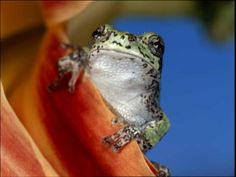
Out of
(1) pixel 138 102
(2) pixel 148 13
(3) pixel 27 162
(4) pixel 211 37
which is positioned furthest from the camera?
(4) pixel 211 37

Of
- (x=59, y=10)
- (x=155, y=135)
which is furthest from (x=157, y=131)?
(x=59, y=10)

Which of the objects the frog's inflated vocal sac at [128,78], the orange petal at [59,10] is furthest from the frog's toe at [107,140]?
the orange petal at [59,10]

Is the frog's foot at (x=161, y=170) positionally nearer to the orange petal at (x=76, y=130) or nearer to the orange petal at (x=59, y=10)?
the orange petal at (x=76, y=130)

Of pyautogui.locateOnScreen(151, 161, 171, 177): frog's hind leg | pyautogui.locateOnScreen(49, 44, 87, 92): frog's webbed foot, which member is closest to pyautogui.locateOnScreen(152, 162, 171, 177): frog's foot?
pyautogui.locateOnScreen(151, 161, 171, 177): frog's hind leg

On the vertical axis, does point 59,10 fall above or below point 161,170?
above

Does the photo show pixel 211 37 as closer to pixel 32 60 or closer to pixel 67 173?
pixel 32 60

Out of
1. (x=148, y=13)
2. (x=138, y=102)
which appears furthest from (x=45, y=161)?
(x=148, y=13)

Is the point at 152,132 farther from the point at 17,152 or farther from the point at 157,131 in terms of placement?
the point at 17,152

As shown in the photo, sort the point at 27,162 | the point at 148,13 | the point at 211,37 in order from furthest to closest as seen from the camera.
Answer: the point at 211,37, the point at 148,13, the point at 27,162
